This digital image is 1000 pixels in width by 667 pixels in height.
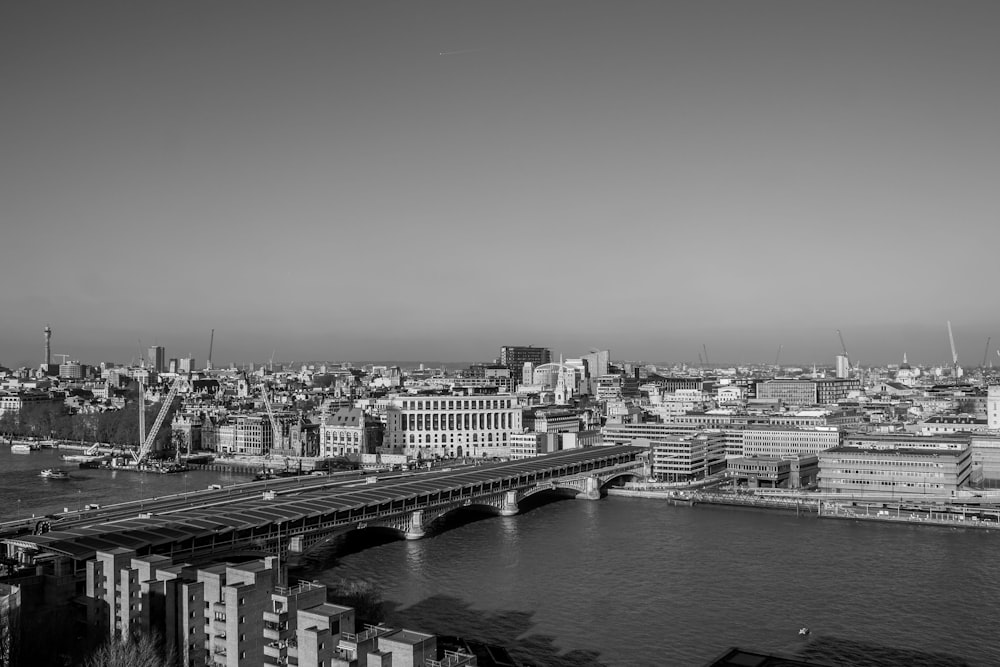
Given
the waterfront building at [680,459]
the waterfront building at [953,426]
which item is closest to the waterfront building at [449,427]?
A: the waterfront building at [680,459]

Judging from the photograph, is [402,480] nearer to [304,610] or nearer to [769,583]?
[769,583]

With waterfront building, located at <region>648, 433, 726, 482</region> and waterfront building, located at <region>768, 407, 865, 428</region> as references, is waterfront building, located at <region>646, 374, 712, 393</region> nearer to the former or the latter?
waterfront building, located at <region>768, 407, 865, 428</region>

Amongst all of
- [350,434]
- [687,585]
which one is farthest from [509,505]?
[350,434]

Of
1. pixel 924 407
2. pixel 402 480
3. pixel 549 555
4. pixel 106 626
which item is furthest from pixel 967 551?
pixel 924 407

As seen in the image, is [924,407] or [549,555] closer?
[549,555]

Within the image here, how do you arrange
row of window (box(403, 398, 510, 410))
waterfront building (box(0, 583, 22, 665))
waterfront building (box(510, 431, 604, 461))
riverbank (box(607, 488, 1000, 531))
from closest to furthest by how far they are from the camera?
waterfront building (box(0, 583, 22, 665)) < riverbank (box(607, 488, 1000, 531)) < waterfront building (box(510, 431, 604, 461)) < row of window (box(403, 398, 510, 410))

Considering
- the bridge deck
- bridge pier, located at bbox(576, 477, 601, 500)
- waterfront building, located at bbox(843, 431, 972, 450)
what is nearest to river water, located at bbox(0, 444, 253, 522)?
the bridge deck
